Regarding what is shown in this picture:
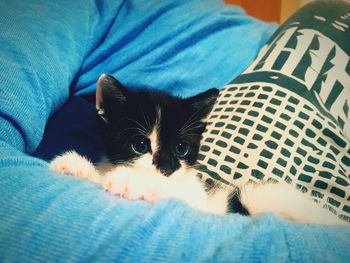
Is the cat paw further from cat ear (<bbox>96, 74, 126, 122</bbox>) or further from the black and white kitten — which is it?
cat ear (<bbox>96, 74, 126, 122</bbox>)

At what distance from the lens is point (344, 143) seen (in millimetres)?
1011

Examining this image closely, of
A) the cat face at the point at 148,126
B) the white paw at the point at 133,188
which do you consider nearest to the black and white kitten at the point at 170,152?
the cat face at the point at 148,126

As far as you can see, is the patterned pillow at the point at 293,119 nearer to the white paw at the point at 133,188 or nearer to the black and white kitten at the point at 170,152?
the black and white kitten at the point at 170,152

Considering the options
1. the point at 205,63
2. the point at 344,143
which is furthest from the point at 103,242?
the point at 205,63

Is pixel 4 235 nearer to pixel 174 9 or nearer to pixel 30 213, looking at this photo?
pixel 30 213

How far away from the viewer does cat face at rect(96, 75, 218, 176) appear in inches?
37.4

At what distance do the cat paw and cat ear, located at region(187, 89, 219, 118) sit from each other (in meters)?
0.40

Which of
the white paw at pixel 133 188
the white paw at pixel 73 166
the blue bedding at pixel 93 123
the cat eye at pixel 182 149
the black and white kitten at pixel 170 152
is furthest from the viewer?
the cat eye at pixel 182 149

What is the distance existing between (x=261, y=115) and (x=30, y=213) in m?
0.76

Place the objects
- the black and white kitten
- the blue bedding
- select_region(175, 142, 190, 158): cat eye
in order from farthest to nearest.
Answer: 1. select_region(175, 142, 190, 158): cat eye
2. the black and white kitten
3. the blue bedding

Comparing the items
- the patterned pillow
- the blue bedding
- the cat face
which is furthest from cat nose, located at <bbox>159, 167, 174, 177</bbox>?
the blue bedding

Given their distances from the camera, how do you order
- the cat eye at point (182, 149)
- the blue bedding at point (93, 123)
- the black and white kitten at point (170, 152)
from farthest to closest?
the cat eye at point (182, 149), the black and white kitten at point (170, 152), the blue bedding at point (93, 123)

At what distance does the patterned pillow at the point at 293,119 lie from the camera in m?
0.98

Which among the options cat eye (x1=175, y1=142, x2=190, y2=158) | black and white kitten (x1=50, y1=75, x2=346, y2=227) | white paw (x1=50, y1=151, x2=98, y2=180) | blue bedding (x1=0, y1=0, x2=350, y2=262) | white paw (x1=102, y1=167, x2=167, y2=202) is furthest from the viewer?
cat eye (x1=175, y1=142, x2=190, y2=158)
